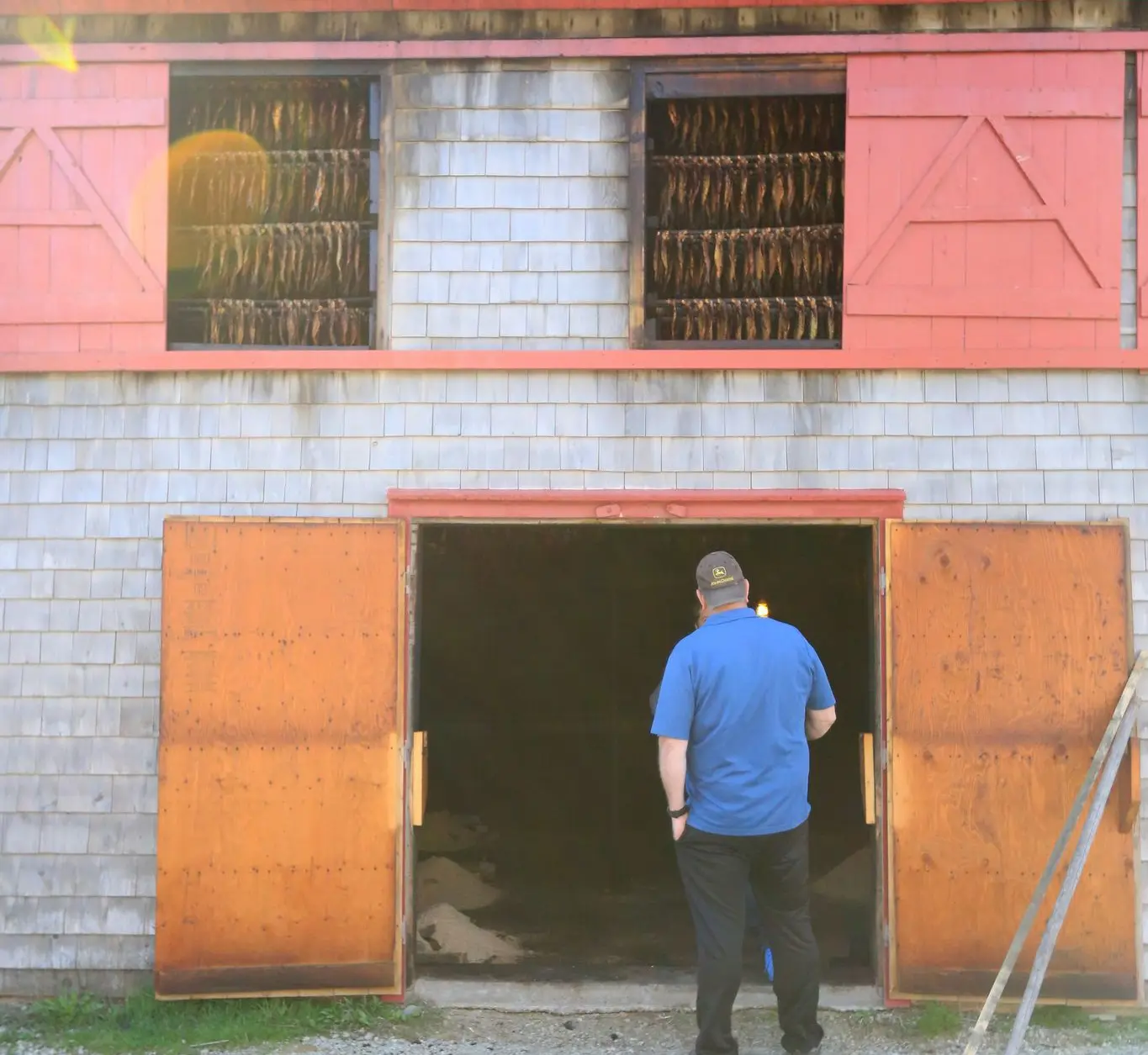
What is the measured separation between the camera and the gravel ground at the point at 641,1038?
202 inches

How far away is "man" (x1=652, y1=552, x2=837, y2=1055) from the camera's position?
461 centimetres

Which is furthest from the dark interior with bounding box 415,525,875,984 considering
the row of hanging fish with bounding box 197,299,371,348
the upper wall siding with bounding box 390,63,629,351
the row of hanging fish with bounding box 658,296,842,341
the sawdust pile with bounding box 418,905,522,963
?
the upper wall siding with bounding box 390,63,629,351

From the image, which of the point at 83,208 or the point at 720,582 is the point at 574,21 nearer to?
the point at 83,208

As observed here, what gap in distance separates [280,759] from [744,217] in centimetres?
350

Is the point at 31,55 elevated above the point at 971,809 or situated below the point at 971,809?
above

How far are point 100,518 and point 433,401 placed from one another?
5.59 ft

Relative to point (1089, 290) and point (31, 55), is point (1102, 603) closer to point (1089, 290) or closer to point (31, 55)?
point (1089, 290)

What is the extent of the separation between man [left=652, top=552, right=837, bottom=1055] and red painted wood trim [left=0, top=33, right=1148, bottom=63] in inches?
104

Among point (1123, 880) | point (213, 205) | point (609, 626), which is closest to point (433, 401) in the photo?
point (213, 205)

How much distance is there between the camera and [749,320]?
5.96 meters

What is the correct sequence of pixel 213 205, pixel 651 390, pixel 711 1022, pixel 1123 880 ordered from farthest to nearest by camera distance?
pixel 213 205
pixel 651 390
pixel 1123 880
pixel 711 1022

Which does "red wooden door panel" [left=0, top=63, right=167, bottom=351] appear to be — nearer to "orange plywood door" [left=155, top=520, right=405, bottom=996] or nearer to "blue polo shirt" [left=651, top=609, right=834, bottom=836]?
"orange plywood door" [left=155, top=520, right=405, bottom=996]

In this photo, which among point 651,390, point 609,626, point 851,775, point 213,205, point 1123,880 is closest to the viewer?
point 1123,880

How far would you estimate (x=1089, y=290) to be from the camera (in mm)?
5609
